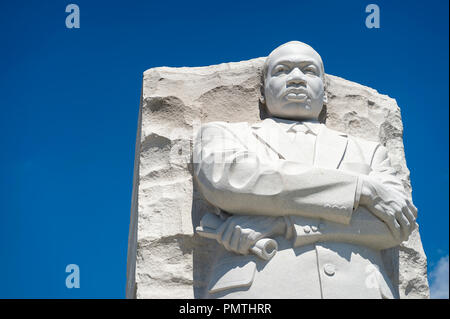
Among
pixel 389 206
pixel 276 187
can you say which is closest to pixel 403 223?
pixel 389 206

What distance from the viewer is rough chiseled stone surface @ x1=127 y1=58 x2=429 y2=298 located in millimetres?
6547

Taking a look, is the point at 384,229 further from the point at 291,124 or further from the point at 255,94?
the point at 255,94

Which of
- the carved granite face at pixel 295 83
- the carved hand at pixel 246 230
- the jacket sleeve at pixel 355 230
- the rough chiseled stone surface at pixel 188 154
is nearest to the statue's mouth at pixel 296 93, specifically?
the carved granite face at pixel 295 83

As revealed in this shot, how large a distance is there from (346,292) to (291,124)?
1.65 m

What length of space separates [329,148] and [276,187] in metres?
0.79

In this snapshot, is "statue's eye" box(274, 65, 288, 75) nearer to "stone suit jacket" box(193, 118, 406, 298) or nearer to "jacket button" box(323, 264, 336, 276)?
"stone suit jacket" box(193, 118, 406, 298)

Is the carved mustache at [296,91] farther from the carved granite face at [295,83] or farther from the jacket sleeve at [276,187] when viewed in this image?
the jacket sleeve at [276,187]

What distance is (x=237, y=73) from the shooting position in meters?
7.58

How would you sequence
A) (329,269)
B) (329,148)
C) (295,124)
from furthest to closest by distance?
1. (295,124)
2. (329,148)
3. (329,269)

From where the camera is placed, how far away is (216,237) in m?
6.30

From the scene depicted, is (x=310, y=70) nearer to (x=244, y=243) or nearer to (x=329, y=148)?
→ (x=329, y=148)

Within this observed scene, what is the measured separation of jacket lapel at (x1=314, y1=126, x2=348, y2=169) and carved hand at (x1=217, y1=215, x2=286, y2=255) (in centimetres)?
65
